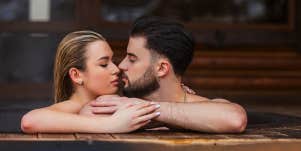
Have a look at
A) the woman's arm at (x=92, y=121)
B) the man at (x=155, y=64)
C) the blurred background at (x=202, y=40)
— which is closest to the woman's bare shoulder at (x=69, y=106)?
the man at (x=155, y=64)

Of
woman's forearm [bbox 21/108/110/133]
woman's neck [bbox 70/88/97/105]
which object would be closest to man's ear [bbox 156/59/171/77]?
woman's neck [bbox 70/88/97/105]

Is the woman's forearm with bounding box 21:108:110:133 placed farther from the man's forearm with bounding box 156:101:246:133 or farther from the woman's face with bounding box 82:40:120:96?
the woman's face with bounding box 82:40:120:96

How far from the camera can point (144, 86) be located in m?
3.03

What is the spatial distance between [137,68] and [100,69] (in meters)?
0.14

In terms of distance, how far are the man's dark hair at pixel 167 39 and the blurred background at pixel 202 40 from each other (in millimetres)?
3757

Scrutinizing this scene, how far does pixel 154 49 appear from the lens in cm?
301

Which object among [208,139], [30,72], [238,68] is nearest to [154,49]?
[208,139]

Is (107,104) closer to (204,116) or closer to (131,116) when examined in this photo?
(131,116)

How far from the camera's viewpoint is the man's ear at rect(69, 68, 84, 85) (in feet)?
9.93

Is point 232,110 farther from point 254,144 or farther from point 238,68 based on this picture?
point 238,68

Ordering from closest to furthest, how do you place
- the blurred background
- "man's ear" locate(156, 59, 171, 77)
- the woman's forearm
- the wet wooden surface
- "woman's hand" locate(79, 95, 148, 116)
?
the wet wooden surface, the woman's forearm, "woman's hand" locate(79, 95, 148, 116), "man's ear" locate(156, 59, 171, 77), the blurred background

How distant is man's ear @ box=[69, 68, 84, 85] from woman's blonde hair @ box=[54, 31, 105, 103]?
0.05 ft

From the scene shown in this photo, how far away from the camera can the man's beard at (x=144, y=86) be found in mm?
2998

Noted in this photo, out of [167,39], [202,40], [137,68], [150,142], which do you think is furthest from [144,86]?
[202,40]
